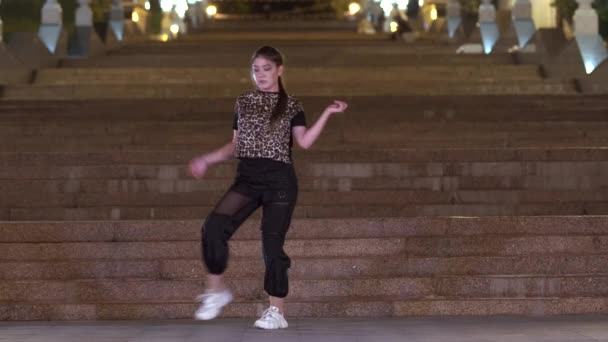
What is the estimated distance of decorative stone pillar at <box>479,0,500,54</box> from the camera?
1335 inches

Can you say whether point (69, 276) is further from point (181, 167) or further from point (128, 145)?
point (128, 145)

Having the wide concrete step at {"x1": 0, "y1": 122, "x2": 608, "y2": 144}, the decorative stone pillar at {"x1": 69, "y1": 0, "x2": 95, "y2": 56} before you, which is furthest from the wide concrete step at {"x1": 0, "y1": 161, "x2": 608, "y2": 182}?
the decorative stone pillar at {"x1": 69, "y1": 0, "x2": 95, "y2": 56}

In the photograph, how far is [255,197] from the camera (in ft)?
30.3

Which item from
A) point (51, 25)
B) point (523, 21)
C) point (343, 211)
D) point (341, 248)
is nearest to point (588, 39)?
point (523, 21)

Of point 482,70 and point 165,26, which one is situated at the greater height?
point 165,26

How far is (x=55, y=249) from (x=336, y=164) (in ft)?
13.3

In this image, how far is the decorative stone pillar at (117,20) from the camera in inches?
1457

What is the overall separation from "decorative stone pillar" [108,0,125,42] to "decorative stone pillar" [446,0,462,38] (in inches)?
347

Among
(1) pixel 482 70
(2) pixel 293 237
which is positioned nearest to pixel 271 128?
(2) pixel 293 237

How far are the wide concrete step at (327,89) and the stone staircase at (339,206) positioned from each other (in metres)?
0.07

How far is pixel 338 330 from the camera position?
31.3ft

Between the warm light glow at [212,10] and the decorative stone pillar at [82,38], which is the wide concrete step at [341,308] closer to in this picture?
the decorative stone pillar at [82,38]

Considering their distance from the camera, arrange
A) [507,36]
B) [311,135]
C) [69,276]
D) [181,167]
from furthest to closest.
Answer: [507,36] < [181,167] < [69,276] < [311,135]

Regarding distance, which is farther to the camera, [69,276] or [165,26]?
[165,26]
